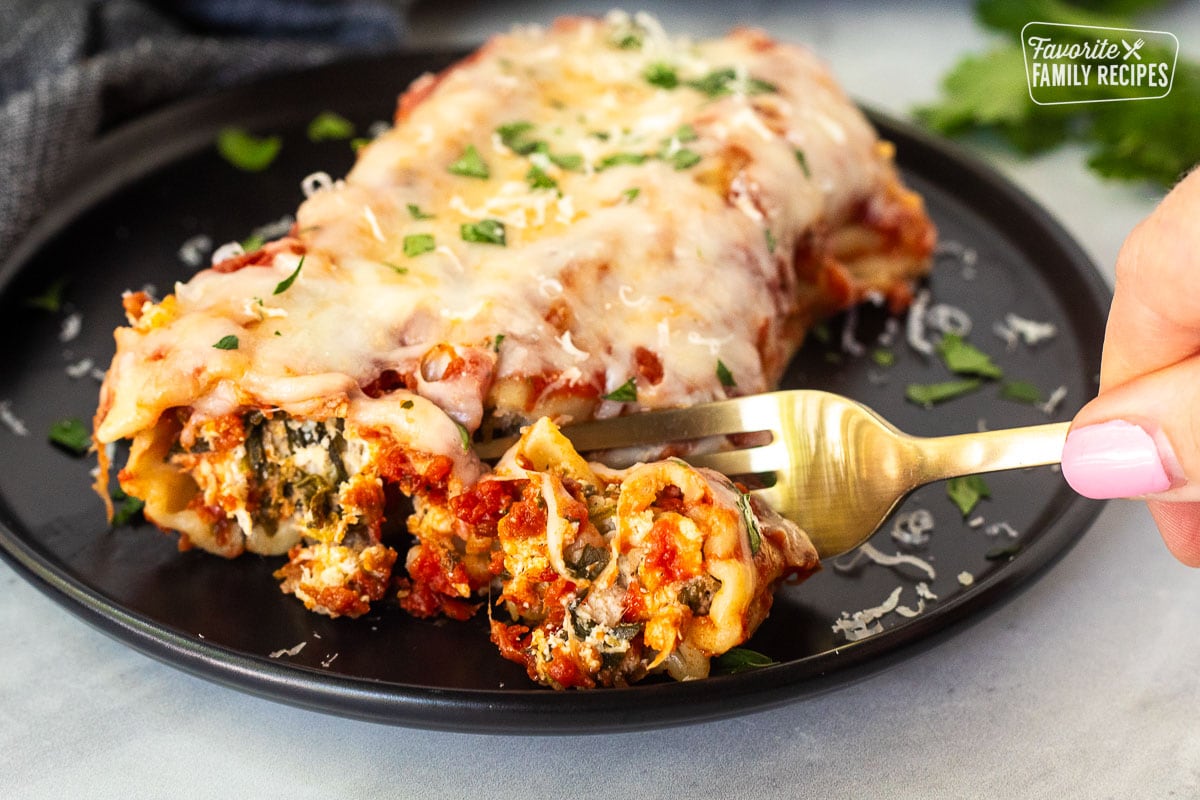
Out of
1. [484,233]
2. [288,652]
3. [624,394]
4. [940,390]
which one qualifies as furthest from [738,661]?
[940,390]

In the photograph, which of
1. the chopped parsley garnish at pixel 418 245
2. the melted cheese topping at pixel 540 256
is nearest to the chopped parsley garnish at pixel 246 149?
the melted cheese topping at pixel 540 256

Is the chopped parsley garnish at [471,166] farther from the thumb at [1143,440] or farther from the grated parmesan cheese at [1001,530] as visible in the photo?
the thumb at [1143,440]

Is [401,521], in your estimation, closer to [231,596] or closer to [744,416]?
[231,596]

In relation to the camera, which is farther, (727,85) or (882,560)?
(727,85)

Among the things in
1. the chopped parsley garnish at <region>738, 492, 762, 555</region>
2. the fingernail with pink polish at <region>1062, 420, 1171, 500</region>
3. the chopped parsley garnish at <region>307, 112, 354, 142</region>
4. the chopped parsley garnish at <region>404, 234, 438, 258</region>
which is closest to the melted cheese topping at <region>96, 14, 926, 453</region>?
the chopped parsley garnish at <region>404, 234, 438, 258</region>

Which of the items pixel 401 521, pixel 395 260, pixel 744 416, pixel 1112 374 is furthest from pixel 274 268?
pixel 1112 374

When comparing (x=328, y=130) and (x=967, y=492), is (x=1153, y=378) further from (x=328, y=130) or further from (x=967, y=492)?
(x=328, y=130)

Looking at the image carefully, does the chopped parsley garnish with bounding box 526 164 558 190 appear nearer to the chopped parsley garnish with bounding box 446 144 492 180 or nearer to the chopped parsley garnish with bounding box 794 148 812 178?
the chopped parsley garnish with bounding box 446 144 492 180
